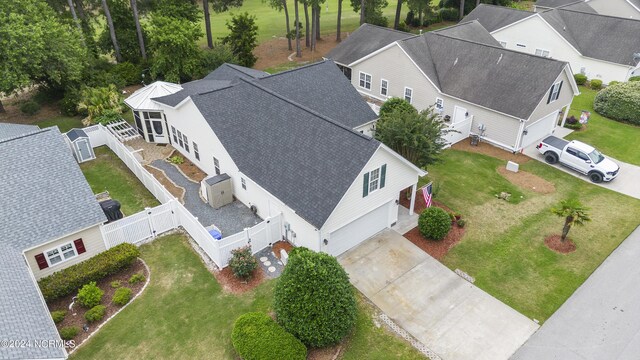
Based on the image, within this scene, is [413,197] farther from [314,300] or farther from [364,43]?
[364,43]

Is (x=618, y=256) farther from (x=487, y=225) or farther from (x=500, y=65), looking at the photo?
(x=500, y=65)

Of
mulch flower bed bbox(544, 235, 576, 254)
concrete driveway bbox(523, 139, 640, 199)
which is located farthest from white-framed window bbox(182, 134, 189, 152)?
concrete driveway bbox(523, 139, 640, 199)

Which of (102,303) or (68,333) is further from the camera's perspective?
(102,303)

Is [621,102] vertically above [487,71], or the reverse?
[487,71]

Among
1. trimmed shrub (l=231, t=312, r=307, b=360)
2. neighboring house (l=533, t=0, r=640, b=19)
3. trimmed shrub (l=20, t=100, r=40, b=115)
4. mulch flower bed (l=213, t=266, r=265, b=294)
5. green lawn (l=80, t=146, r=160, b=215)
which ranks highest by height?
neighboring house (l=533, t=0, r=640, b=19)

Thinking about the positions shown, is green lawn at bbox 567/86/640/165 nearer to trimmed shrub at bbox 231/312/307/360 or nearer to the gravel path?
the gravel path

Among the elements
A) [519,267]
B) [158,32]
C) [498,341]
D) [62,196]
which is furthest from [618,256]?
[158,32]

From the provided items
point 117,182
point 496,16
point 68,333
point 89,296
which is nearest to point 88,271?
point 89,296
